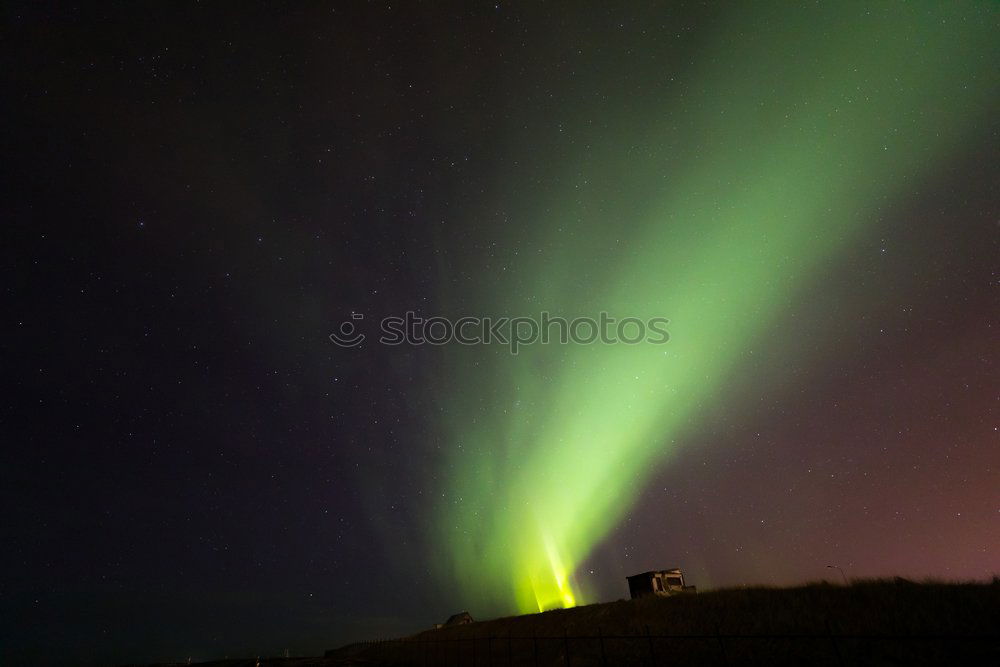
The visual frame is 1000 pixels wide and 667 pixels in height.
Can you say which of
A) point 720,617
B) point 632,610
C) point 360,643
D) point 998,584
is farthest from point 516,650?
point 360,643

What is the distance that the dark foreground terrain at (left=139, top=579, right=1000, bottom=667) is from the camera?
2191cm

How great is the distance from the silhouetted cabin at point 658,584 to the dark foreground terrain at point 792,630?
1287cm

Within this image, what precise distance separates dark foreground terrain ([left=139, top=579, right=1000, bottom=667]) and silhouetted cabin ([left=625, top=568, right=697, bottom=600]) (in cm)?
1287

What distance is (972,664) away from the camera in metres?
19.6

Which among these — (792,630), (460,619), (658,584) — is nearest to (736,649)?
(792,630)

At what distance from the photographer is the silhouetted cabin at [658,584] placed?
57.3 meters

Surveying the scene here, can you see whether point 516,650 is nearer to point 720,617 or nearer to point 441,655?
point 441,655

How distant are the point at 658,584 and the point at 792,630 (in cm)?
3153

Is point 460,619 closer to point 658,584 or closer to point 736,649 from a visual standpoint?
point 658,584

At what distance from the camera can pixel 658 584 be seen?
57.8 m

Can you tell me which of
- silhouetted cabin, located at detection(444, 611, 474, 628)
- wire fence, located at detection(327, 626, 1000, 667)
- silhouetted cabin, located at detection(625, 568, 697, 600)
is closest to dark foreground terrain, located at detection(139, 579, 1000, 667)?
wire fence, located at detection(327, 626, 1000, 667)

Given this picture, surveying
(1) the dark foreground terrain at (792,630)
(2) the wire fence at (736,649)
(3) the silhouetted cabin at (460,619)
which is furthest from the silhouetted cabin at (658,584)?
(3) the silhouetted cabin at (460,619)

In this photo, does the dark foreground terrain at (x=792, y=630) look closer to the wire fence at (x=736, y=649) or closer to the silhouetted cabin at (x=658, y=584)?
the wire fence at (x=736, y=649)

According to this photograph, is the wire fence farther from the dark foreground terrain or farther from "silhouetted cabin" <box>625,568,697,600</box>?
"silhouetted cabin" <box>625,568,697,600</box>
